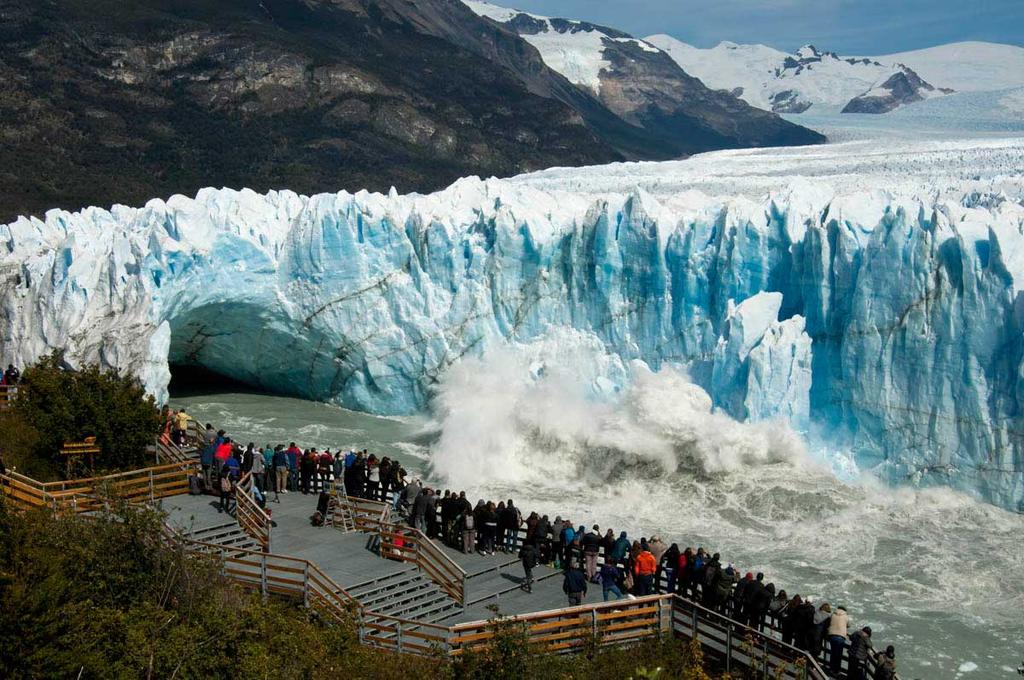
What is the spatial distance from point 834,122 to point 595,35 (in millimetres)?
92325

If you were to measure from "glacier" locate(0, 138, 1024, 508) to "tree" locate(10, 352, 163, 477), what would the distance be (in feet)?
13.5

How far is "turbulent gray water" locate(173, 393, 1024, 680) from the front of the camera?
14016 millimetres

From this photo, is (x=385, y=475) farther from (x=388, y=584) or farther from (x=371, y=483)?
(x=388, y=584)

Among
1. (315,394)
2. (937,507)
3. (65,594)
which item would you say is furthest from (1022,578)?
(315,394)

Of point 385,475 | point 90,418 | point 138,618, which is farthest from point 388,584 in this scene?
point 90,418

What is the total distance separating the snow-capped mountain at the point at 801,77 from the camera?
129250mm

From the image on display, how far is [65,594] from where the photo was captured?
31.7 ft

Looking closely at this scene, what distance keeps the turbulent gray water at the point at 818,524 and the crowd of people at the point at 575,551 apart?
1.76m

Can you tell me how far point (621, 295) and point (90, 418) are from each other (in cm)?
1100

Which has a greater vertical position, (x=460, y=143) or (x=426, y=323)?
(x=460, y=143)

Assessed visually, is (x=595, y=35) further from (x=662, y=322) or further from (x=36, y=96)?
(x=662, y=322)

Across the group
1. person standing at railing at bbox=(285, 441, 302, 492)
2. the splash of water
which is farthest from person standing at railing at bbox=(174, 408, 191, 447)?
the splash of water

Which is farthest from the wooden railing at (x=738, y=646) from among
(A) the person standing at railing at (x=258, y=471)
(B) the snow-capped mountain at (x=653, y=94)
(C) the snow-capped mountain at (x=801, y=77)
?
(C) the snow-capped mountain at (x=801, y=77)

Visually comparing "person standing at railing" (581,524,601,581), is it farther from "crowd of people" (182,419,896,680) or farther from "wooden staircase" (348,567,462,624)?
"wooden staircase" (348,567,462,624)
